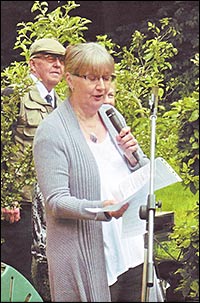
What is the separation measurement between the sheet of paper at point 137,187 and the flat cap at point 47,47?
0.91 m

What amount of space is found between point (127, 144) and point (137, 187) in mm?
212

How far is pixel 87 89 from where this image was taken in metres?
2.96

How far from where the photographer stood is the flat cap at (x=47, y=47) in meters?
3.59

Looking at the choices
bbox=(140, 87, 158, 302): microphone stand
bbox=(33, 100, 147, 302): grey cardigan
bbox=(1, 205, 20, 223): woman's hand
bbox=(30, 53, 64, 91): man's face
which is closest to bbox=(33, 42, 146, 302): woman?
bbox=(33, 100, 147, 302): grey cardigan

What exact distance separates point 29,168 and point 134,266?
929mm

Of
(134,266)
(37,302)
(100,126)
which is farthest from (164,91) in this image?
(37,302)

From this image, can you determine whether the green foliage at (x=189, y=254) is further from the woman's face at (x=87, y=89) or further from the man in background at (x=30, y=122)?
the woman's face at (x=87, y=89)

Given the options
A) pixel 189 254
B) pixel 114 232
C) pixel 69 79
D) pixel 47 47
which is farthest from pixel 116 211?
pixel 47 47

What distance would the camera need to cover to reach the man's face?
355cm

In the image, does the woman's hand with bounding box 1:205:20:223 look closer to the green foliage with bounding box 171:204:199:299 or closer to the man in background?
the man in background

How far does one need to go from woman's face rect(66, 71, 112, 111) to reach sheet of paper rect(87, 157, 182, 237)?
1.00 feet

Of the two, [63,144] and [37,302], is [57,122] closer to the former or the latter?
[63,144]

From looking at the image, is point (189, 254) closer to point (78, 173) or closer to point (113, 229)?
point (113, 229)

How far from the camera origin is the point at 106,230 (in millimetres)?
2961
